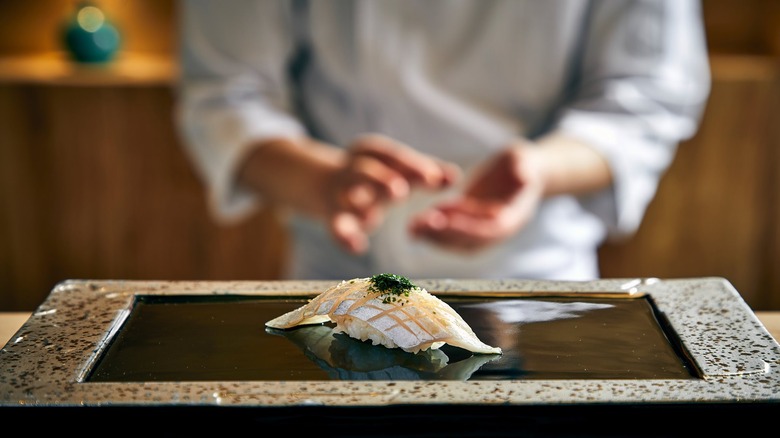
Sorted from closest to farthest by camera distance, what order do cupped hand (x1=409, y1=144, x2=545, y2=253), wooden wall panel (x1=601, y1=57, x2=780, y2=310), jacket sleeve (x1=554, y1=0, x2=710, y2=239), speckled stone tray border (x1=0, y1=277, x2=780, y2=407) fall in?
speckled stone tray border (x1=0, y1=277, x2=780, y2=407)
cupped hand (x1=409, y1=144, x2=545, y2=253)
jacket sleeve (x1=554, y1=0, x2=710, y2=239)
wooden wall panel (x1=601, y1=57, x2=780, y2=310)

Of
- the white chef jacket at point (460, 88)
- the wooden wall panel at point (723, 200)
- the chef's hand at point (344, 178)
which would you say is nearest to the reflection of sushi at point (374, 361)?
the chef's hand at point (344, 178)

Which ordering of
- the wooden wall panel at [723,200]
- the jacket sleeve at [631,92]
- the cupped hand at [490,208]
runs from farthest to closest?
the wooden wall panel at [723,200] → the jacket sleeve at [631,92] → the cupped hand at [490,208]

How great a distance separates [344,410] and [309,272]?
1.17 meters

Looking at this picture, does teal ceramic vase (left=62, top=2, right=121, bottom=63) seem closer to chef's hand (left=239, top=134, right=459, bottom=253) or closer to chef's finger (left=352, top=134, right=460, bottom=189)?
chef's hand (left=239, top=134, right=459, bottom=253)

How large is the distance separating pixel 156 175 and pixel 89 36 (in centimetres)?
45

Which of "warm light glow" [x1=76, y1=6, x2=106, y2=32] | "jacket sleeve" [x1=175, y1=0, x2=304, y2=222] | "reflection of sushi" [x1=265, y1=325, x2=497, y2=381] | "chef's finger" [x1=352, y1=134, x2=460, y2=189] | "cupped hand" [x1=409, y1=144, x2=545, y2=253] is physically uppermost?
"warm light glow" [x1=76, y1=6, x2=106, y2=32]

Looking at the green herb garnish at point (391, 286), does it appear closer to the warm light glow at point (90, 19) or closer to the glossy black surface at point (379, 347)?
the glossy black surface at point (379, 347)

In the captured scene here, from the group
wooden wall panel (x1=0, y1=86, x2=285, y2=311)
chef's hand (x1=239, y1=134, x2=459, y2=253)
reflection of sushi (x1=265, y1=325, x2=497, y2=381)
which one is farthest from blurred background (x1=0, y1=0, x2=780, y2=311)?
reflection of sushi (x1=265, y1=325, x2=497, y2=381)

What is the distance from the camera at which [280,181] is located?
6.03 ft

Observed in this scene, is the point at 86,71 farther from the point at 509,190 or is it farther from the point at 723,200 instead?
the point at 723,200

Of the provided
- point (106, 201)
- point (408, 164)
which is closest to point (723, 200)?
point (408, 164)

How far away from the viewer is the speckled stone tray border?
0.86 metres

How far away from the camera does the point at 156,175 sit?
9.91ft

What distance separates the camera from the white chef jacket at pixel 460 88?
1.84 meters
